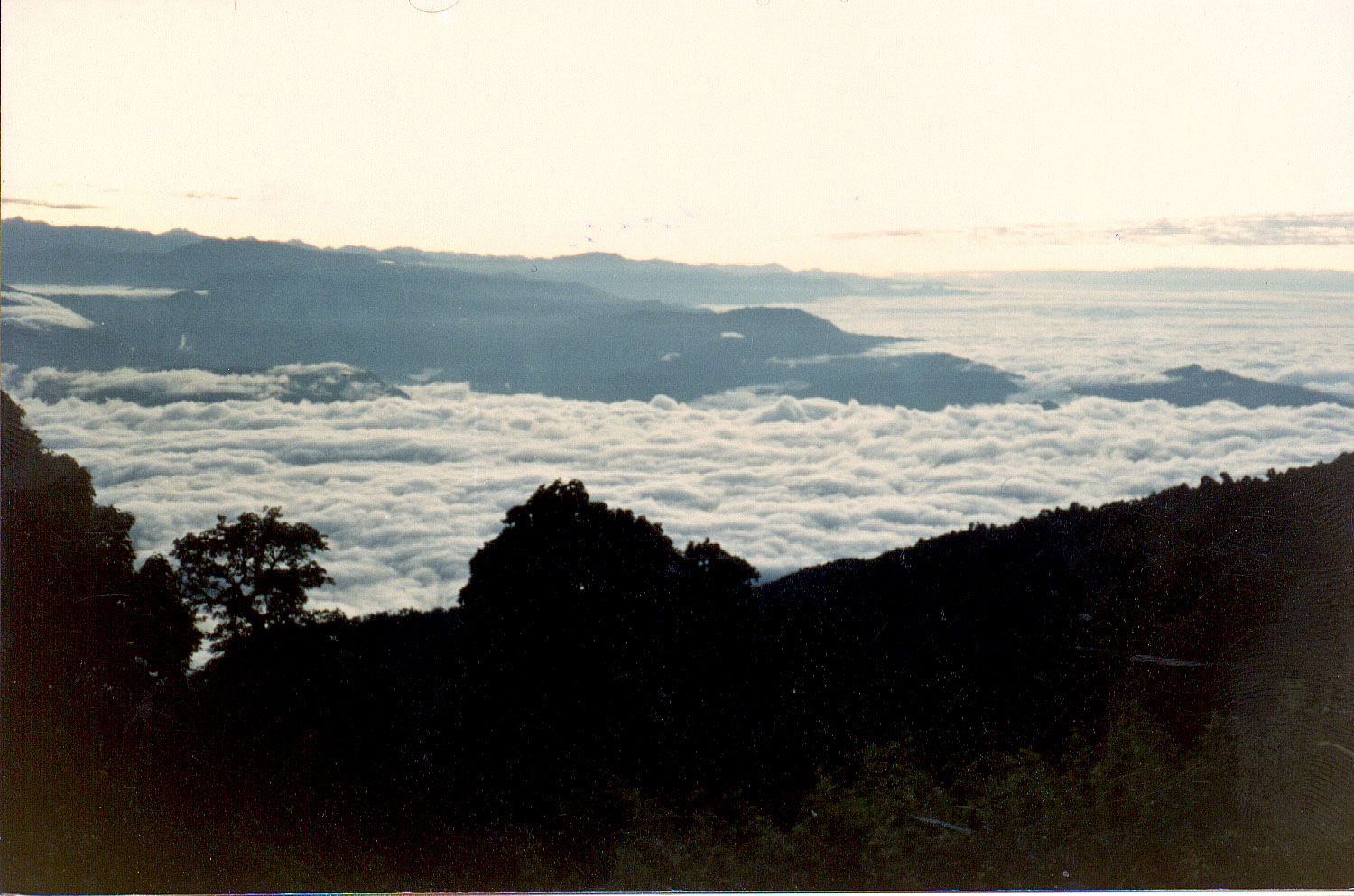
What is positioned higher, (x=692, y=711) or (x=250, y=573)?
(x=250, y=573)

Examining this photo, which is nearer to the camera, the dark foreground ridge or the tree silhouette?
the dark foreground ridge

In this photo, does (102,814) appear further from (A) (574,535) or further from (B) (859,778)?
(B) (859,778)

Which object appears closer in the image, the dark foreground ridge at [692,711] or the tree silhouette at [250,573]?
the dark foreground ridge at [692,711]

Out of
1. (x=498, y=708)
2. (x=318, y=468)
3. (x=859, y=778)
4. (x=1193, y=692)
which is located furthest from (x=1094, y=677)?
(x=318, y=468)

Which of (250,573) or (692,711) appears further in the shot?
(250,573)
